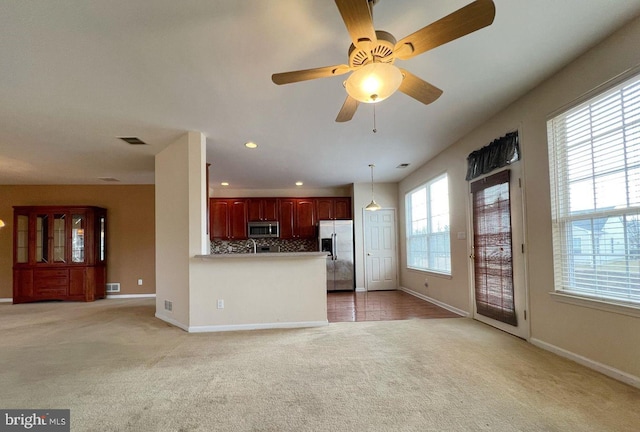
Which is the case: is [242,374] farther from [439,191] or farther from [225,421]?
[439,191]

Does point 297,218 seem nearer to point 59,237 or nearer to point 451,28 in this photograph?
point 59,237

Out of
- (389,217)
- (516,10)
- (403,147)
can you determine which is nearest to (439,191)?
(403,147)

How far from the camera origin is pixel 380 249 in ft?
25.0

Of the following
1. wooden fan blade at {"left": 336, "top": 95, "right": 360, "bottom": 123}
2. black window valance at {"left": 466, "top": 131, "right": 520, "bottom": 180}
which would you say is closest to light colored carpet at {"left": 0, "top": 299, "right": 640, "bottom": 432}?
black window valance at {"left": 466, "top": 131, "right": 520, "bottom": 180}

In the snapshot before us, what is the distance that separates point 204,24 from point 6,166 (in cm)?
565

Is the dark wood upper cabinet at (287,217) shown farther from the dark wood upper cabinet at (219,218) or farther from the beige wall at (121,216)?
the beige wall at (121,216)

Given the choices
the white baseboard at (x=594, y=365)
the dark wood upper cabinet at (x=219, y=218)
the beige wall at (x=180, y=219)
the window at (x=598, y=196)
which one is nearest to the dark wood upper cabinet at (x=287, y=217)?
the dark wood upper cabinet at (x=219, y=218)

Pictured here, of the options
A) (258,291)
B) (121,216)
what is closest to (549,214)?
(258,291)

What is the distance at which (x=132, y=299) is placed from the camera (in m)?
6.82

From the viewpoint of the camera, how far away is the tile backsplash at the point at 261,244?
7879 mm

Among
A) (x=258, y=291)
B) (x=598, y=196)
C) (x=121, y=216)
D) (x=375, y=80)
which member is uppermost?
(x=375, y=80)

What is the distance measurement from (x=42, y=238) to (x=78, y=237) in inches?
28.3

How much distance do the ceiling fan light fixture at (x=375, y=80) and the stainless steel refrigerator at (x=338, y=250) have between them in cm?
564

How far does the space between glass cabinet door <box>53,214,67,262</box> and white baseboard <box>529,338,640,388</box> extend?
820 centimetres
